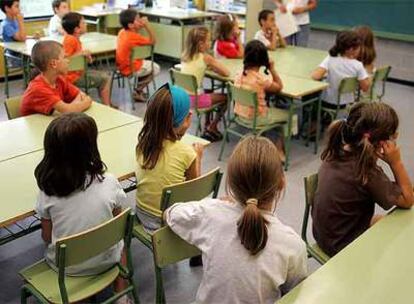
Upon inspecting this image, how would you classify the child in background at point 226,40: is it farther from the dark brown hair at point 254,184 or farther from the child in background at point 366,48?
the dark brown hair at point 254,184

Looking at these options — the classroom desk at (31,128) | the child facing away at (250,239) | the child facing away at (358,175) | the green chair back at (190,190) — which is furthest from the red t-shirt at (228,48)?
the child facing away at (250,239)

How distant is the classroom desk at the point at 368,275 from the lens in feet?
4.74

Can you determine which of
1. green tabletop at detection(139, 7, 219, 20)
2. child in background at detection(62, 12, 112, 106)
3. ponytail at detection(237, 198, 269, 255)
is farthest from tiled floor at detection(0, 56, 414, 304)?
green tabletop at detection(139, 7, 219, 20)

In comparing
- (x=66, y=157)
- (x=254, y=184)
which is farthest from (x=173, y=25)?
(x=254, y=184)

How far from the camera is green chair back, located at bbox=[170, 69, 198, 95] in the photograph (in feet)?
13.5

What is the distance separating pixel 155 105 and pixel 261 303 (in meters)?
1.12

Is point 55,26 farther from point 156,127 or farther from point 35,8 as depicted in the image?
point 156,127

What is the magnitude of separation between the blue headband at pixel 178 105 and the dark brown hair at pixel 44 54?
1049 millimetres

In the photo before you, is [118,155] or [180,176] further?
[118,155]

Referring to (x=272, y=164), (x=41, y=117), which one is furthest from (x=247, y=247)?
(x=41, y=117)

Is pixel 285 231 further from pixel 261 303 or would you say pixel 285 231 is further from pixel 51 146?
pixel 51 146

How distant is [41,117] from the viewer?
302 centimetres

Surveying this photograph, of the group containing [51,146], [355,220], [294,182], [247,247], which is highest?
[51,146]

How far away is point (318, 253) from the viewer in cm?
222
